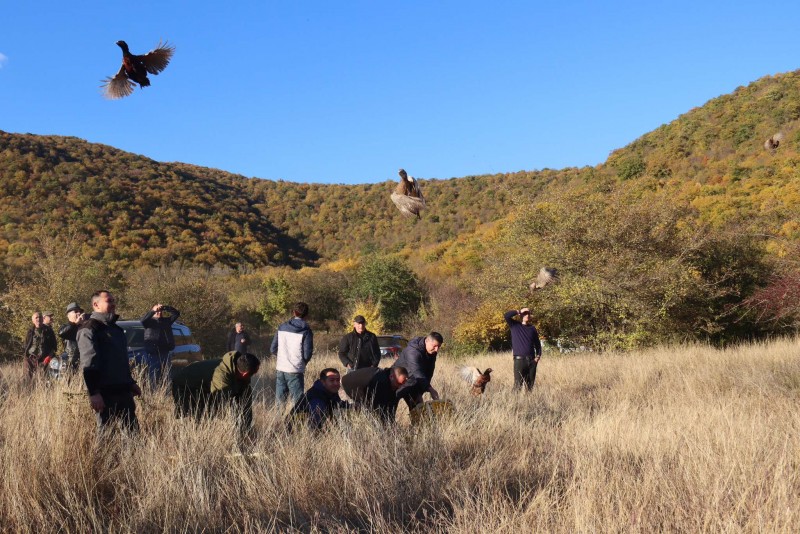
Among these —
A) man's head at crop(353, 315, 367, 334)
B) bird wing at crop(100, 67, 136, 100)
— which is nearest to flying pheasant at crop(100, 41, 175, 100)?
bird wing at crop(100, 67, 136, 100)

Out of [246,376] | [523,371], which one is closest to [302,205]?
[523,371]

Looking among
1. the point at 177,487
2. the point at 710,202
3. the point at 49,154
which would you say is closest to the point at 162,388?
the point at 177,487

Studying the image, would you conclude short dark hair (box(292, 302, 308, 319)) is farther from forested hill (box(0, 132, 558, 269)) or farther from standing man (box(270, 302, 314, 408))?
forested hill (box(0, 132, 558, 269))

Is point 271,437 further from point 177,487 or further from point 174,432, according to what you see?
point 177,487

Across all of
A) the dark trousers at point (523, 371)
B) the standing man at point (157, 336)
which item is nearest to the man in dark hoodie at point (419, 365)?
the dark trousers at point (523, 371)

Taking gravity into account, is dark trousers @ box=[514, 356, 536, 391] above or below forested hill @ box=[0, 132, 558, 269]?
below

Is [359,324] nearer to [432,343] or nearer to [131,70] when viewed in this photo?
[432,343]

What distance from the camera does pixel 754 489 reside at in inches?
155

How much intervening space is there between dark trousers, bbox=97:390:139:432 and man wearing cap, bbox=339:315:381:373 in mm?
3721

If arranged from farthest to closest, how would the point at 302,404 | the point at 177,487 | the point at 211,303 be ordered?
the point at 211,303, the point at 302,404, the point at 177,487

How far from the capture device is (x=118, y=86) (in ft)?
16.0

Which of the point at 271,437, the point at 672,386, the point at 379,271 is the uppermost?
the point at 379,271

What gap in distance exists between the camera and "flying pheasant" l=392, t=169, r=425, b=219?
14.5 ft

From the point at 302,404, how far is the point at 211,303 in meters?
18.8
